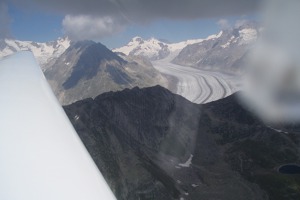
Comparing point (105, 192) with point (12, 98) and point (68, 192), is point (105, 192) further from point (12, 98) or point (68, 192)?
point (12, 98)

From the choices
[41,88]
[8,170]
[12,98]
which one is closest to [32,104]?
[12,98]

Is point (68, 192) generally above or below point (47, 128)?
below

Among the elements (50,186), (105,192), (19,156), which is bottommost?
(105,192)

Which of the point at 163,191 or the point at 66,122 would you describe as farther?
the point at 163,191

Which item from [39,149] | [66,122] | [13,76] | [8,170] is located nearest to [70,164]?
[39,149]

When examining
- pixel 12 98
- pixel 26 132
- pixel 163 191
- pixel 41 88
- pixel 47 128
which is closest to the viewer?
pixel 26 132

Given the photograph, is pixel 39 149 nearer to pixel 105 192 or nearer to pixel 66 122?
pixel 105 192

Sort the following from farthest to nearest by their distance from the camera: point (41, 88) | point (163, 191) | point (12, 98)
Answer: point (163, 191), point (41, 88), point (12, 98)
